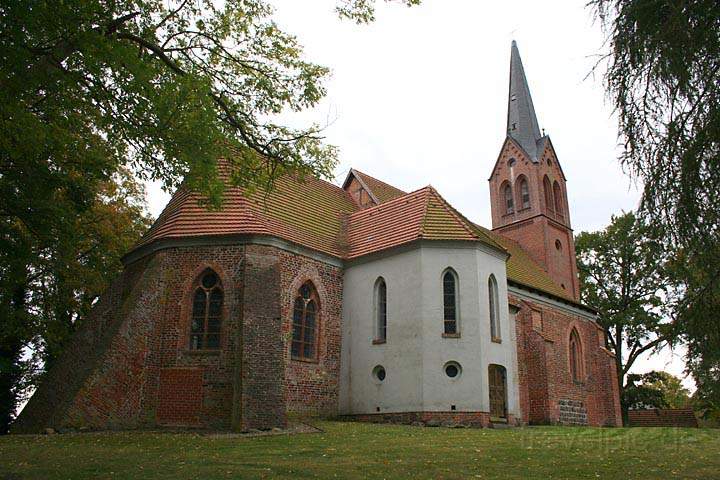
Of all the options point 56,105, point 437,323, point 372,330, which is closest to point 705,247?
point 56,105

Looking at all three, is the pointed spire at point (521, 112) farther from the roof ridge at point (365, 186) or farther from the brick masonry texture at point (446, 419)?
the brick masonry texture at point (446, 419)

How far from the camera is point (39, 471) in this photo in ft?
26.9

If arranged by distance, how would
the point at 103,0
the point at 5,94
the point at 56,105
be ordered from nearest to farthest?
the point at 5,94 < the point at 103,0 < the point at 56,105

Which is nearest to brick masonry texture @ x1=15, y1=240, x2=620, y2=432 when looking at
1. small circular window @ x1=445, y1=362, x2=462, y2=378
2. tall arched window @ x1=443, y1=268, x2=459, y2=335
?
small circular window @ x1=445, y1=362, x2=462, y2=378

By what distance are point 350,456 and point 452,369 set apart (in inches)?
325

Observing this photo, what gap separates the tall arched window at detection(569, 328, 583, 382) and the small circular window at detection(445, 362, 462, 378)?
34.2 feet

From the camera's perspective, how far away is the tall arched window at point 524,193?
3250 cm

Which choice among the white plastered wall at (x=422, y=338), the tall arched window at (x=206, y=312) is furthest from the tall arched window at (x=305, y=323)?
the tall arched window at (x=206, y=312)

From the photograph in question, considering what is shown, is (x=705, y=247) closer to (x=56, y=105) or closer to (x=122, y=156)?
(x=122, y=156)

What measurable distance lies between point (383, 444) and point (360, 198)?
46.5ft

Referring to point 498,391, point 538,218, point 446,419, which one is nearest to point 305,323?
point 446,419

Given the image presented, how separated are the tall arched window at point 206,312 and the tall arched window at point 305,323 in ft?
7.54

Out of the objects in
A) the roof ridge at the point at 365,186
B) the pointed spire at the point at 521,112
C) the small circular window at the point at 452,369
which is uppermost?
the pointed spire at the point at 521,112

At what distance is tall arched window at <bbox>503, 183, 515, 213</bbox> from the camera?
33156 millimetres
